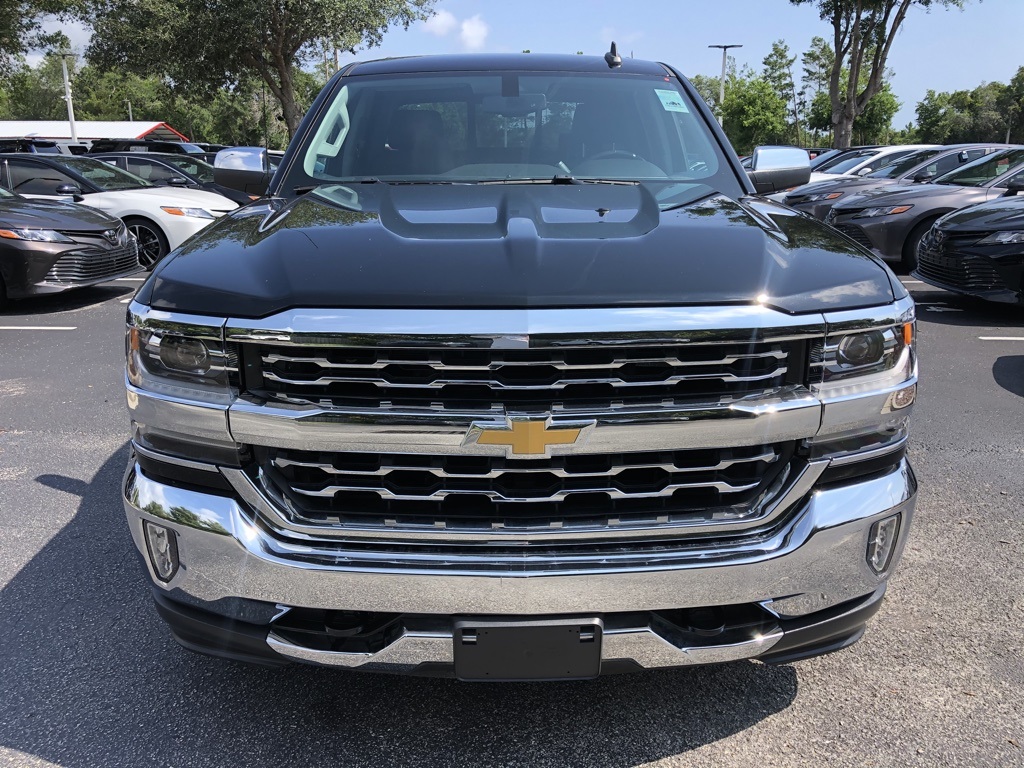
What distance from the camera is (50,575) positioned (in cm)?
322

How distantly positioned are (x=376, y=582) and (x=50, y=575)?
2.04 metres

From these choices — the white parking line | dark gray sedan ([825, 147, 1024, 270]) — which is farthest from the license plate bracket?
dark gray sedan ([825, 147, 1024, 270])

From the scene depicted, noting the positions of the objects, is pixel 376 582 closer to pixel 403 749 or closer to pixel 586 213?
pixel 403 749

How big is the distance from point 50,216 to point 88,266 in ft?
2.07

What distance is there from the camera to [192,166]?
14914 mm

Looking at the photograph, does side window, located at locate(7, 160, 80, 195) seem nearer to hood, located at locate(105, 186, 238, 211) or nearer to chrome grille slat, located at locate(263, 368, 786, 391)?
hood, located at locate(105, 186, 238, 211)

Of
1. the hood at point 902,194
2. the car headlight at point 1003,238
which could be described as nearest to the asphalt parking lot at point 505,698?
the car headlight at point 1003,238

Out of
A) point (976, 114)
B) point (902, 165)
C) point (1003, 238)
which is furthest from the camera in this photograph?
point (976, 114)

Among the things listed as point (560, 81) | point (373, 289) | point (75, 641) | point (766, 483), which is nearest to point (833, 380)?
point (766, 483)

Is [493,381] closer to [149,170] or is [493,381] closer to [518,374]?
[518,374]

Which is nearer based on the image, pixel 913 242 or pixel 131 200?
pixel 913 242

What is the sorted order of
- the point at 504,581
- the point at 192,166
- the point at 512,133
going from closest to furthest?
the point at 504,581, the point at 512,133, the point at 192,166

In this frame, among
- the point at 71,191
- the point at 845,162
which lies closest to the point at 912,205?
the point at 845,162

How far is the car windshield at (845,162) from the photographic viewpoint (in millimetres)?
15562
